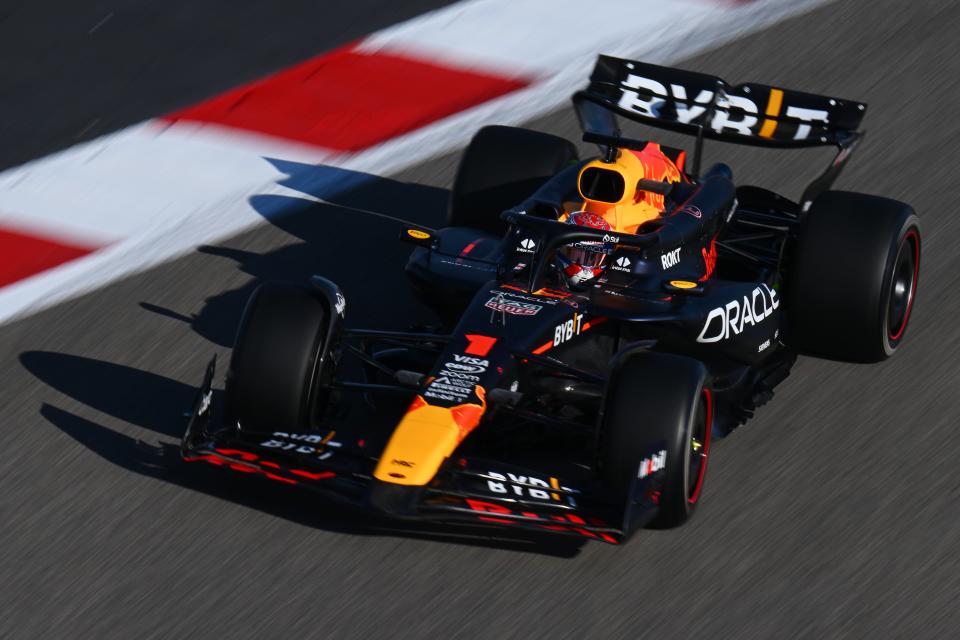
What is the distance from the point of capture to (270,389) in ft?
22.9

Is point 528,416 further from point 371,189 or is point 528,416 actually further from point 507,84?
point 507,84

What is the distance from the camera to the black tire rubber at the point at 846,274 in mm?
7691

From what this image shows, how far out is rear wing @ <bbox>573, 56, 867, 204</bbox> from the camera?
8516 millimetres

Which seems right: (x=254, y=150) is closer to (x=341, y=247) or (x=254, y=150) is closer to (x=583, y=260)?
(x=341, y=247)

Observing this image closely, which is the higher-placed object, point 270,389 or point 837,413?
point 270,389

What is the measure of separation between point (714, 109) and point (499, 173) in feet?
3.62

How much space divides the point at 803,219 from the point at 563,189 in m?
1.09

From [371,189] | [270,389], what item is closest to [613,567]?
[270,389]

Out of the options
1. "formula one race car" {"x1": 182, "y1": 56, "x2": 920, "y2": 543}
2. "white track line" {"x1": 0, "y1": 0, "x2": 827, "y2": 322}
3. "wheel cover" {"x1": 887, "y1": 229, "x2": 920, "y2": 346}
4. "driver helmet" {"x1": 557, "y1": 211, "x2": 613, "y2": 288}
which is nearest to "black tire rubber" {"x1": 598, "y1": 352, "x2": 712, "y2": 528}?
"formula one race car" {"x1": 182, "y1": 56, "x2": 920, "y2": 543}

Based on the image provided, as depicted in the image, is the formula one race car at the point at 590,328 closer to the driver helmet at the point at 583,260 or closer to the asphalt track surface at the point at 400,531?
the driver helmet at the point at 583,260

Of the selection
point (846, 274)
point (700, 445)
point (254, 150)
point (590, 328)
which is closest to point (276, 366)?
point (590, 328)

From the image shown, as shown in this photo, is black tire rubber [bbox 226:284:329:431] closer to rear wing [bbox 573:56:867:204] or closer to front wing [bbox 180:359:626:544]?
front wing [bbox 180:359:626:544]

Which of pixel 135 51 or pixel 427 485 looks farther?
pixel 135 51

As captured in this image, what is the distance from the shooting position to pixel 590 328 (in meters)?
7.44
